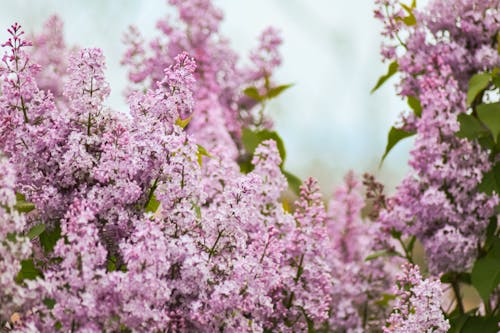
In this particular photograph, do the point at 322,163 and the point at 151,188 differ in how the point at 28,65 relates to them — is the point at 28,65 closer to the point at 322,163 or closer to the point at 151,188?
the point at 151,188

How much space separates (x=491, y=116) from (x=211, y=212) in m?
1.42

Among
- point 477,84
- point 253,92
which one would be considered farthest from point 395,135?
point 253,92

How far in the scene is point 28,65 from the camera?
2.58m

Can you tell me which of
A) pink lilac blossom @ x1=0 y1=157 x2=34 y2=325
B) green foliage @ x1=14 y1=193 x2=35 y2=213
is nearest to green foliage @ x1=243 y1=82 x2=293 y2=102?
green foliage @ x1=14 y1=193 x2=35 y2=213

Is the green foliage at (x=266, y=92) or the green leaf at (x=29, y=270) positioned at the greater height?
the green foliage at (x=266, y=92)

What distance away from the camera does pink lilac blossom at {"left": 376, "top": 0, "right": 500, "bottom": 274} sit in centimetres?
337

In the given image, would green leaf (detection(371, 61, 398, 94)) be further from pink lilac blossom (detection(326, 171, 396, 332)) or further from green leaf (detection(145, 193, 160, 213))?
green leaf (detection(145, 193, 160, 213))

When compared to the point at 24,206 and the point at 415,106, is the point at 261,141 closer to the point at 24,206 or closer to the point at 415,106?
the point at 415,106

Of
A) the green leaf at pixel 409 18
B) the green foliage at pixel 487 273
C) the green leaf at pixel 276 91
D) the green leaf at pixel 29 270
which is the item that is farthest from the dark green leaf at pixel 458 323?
the green leaf at pixel 29 270

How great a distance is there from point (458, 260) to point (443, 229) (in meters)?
0.20

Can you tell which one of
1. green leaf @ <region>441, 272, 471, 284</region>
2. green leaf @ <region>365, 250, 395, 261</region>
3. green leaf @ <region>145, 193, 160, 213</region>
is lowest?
green leaf @ <region>145, 193, 160, 213</region>

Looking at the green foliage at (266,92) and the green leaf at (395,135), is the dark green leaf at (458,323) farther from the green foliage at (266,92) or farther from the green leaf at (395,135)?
the green foliage at (266,92)

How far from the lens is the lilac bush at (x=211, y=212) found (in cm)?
215

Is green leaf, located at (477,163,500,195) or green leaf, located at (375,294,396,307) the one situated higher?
green leaf, located at (477,163,500,195)
